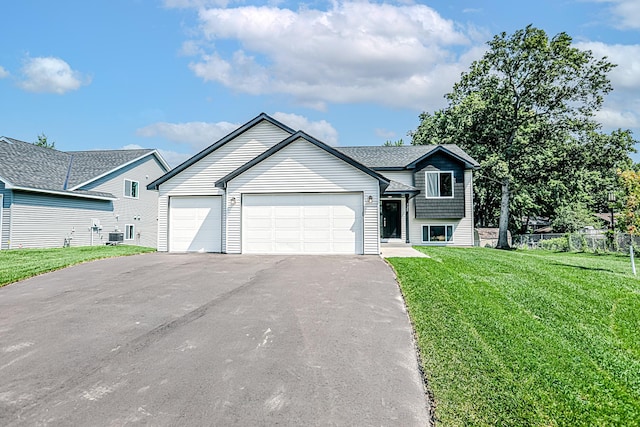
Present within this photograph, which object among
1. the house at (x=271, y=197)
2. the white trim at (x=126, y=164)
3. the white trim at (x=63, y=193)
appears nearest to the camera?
the house at (x=271, y=197)

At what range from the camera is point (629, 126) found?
26.8m

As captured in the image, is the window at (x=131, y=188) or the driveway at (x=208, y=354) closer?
the driveway at (x=208, y=354)

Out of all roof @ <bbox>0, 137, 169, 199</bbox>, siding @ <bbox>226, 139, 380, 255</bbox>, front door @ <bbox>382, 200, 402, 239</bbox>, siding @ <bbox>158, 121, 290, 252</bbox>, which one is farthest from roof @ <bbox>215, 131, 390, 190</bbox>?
roof @ <bbox>0, 137, 169, 199</bbox>

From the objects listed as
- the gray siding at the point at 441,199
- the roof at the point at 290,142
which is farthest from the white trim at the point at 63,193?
the gray siding at the point at 441,199

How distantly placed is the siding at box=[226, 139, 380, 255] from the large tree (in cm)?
1438

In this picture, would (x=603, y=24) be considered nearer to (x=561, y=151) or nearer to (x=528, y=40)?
(x=528, y=40)

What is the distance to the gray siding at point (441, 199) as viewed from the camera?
21.5 meters

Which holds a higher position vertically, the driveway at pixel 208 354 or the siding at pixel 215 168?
the siding at pixel 215 168

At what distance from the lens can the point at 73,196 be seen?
20.5m

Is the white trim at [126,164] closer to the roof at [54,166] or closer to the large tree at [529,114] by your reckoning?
the roof at [54,166]

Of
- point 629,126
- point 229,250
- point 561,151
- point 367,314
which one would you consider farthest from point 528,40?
point 367,314

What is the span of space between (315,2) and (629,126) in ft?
87.7

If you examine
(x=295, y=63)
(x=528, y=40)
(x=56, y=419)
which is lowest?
(x=56, y=419)

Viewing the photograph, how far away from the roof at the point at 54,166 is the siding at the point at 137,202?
550 millimetres
